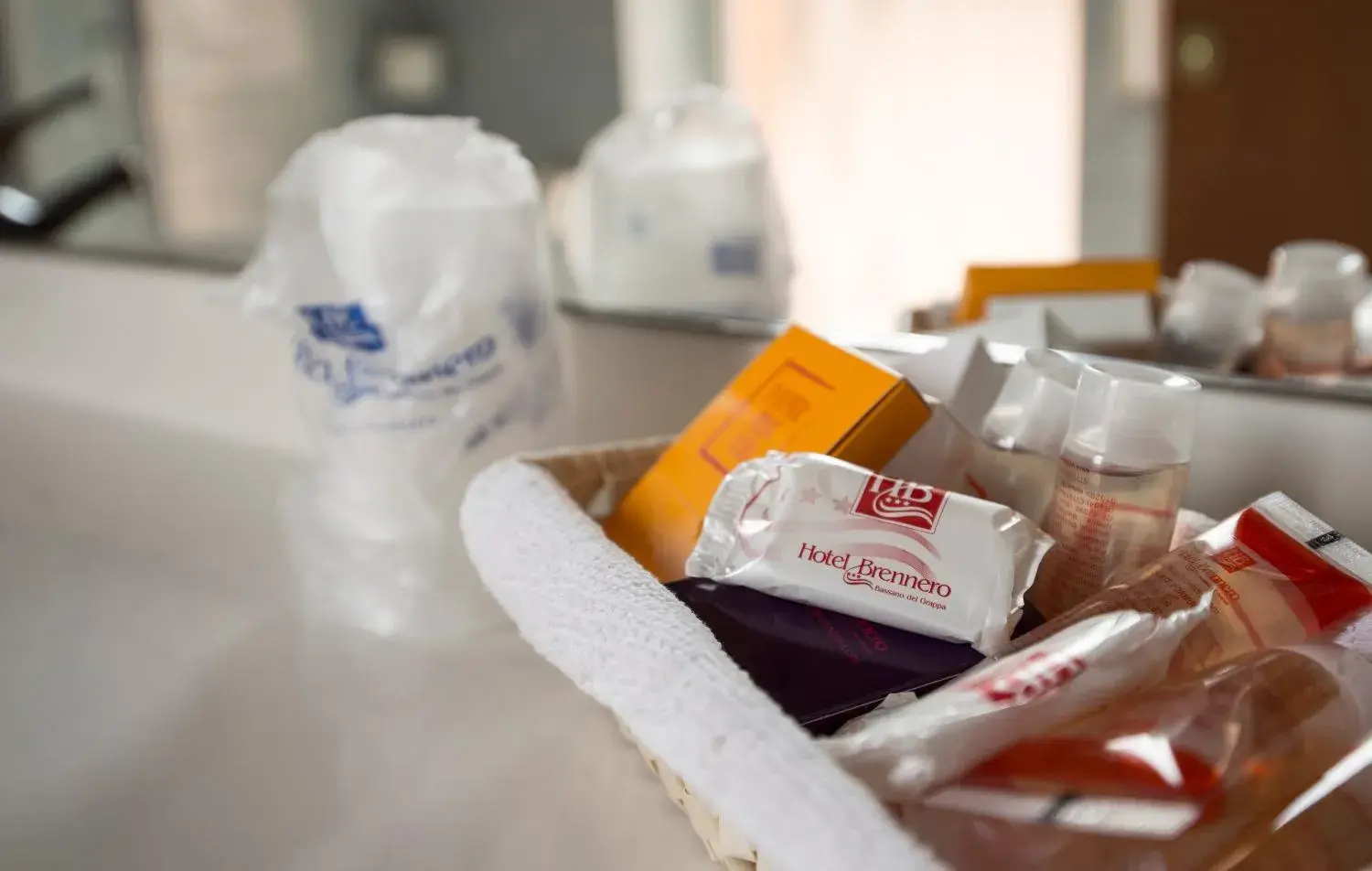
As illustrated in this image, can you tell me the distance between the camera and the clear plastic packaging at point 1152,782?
11.2 inches

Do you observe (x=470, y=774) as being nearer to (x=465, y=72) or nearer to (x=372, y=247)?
(x=372, y=247)

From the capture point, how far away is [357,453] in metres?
0.62

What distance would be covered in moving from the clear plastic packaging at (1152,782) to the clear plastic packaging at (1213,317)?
0.88 ft

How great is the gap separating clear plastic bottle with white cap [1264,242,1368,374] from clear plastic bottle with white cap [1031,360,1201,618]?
0.16 meters

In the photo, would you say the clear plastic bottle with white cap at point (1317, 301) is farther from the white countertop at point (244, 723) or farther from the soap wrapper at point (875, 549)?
the white countertop at point (244, 723)

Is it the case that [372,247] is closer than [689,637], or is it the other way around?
[689,637]

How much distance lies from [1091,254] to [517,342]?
316 millimetres

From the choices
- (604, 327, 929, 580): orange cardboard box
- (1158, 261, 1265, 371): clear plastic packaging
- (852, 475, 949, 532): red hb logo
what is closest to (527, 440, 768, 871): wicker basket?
(604, 327, 929, 580): orange cardboard box

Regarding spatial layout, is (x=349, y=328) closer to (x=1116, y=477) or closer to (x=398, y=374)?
(x=398, y=374)

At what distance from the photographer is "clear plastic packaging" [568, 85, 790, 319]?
2.39ft

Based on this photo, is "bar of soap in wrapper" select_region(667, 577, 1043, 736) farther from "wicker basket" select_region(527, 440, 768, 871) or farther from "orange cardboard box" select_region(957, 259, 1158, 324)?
"orange cardboard box" select_region(957, 259, 1158, 324)

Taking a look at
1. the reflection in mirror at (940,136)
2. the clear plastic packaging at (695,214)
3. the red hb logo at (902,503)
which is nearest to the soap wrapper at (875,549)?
the red hb logo at (902,503)

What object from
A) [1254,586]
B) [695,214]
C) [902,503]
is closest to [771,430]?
[902,503]

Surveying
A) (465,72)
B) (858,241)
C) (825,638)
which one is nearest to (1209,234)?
(858,241)
